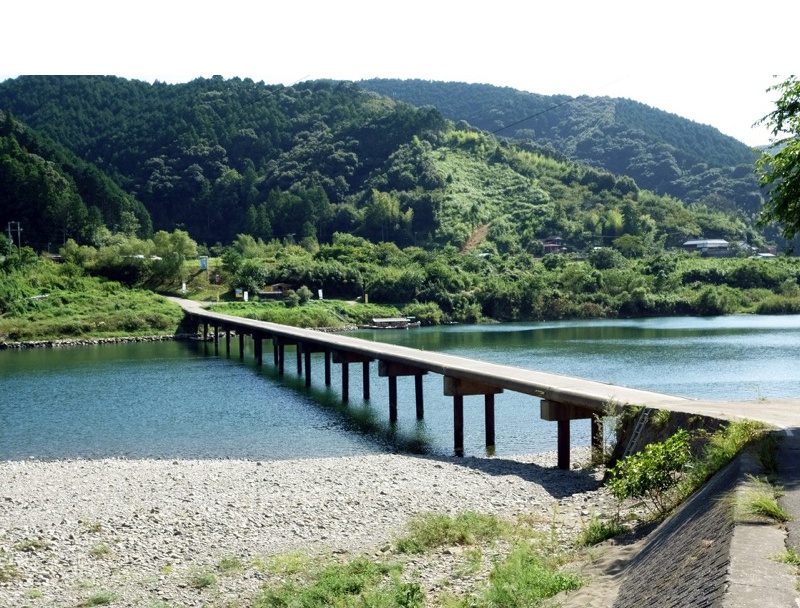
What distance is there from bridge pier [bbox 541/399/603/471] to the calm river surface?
11.8 feet

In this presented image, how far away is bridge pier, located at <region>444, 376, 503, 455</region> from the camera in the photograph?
2336 centimetres

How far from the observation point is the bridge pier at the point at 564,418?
60.2 ft

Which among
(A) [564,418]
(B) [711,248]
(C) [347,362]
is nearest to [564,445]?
(A) [564,418]

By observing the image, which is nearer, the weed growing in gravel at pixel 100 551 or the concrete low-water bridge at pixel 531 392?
the weed growing in gravel at pixel 100 551

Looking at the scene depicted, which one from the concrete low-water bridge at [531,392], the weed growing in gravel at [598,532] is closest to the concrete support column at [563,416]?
the concrete low-water bridge at [531,392]

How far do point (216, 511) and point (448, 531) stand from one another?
14.6 ft

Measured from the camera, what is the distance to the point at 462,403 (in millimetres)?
23391

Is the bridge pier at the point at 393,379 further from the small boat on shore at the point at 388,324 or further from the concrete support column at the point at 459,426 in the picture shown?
the small boat on shore at the point at 388,324

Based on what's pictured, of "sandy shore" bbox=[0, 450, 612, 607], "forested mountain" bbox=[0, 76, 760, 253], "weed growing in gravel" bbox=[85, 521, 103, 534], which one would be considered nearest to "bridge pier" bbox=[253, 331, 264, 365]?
"sandy shore" bbox=[0, 450, 612, 607]

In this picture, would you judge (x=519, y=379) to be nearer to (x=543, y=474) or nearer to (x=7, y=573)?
(x=543, y=474)

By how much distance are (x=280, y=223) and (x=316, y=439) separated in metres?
107

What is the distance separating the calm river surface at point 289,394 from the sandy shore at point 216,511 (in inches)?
168

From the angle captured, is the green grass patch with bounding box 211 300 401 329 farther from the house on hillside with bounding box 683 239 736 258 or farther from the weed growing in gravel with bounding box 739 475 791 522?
the weed growing in gravel with bounding box 739 475 791 522

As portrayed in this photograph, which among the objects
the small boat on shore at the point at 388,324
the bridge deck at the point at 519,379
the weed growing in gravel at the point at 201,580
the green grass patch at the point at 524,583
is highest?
the bridge deck at the point at 519,379
